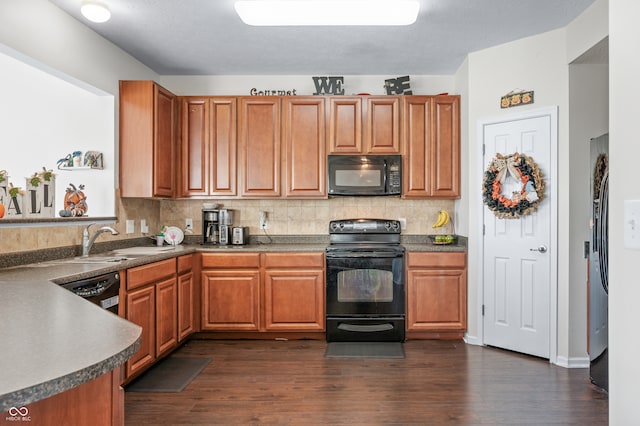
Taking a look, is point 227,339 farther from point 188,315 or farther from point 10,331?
point 10,331

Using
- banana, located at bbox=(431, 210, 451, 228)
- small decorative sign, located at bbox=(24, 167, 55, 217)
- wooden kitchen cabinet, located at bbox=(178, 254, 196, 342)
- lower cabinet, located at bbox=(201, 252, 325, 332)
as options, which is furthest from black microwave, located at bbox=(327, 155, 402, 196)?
small decorative sign, located at bbox=(24, 167, 55, 217)

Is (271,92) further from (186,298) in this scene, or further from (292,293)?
(186,298)


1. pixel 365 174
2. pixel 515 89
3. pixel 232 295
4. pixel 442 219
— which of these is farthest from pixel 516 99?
pixel 232 295

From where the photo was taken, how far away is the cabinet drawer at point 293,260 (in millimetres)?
3824

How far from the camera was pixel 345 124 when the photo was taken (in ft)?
13.4

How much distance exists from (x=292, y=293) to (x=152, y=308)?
1246 millimetres

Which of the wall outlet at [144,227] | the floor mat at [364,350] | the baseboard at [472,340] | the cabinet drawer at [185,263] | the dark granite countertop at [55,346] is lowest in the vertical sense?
the floor mat at [364,350]

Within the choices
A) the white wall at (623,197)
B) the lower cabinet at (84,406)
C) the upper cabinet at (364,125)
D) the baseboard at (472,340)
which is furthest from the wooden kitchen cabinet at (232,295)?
the white wall at (623,197)

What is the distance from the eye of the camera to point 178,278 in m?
3.46

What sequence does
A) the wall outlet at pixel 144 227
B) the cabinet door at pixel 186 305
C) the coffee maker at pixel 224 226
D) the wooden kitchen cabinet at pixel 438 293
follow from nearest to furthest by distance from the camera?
the cabinet door at pixel 186 305 < the wooden kitchen cabinet at pixel 438 293 < the wall outlet at pixel 144 227 < the coffee maker at pixel 224 226

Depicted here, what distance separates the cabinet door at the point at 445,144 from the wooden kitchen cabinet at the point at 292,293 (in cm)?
147

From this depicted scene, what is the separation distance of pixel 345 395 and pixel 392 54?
2867 millimetres

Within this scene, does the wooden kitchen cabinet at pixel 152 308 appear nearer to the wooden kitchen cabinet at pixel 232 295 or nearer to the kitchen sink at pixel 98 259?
the kitchen sink at pixel 98 259

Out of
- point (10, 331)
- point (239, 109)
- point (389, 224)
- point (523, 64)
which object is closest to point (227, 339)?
point (389, 224)
